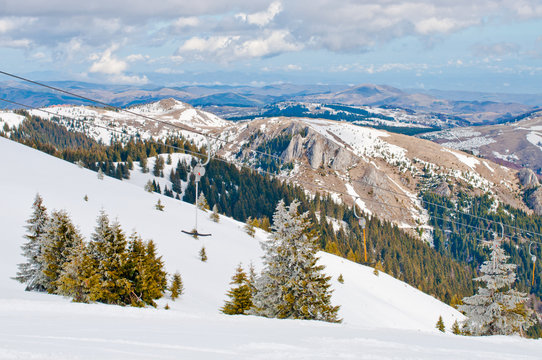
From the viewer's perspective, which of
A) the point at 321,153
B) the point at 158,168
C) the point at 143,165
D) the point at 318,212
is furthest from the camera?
the point at 321,153

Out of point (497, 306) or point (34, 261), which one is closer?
point (34, 261)

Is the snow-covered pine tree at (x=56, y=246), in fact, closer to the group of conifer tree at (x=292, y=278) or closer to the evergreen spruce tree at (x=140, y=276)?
the evergreen spruce tree at (x=140, y=276)

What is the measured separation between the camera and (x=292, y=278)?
20.4 meters

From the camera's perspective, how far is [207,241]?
48.5 m

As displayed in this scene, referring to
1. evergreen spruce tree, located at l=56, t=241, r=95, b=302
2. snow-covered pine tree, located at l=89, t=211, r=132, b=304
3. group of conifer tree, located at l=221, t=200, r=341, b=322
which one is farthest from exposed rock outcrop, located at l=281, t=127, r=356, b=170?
evergreen spruce tree, located at l=56, t=241, r=95, b=302

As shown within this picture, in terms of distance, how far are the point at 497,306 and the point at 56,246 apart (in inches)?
1047

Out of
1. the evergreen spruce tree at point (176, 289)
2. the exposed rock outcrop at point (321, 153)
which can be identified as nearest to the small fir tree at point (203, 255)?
the evergreen spruce tree at point (176, 289)

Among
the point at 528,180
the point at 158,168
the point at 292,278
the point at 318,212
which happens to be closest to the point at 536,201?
the point at 528,180

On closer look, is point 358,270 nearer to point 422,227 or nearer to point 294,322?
point 294,322

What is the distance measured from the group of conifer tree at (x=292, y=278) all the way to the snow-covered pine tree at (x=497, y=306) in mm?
9795

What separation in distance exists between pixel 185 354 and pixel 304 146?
192 meters

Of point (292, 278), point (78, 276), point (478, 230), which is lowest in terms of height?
point (478, 230)

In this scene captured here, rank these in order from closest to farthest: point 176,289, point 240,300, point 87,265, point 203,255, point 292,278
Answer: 1. point 87,265
2. point 292,278
3. point 240,300
4. point 176,289
5. point 203,255

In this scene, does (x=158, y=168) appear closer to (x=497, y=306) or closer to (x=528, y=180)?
(x=497, y=306)
